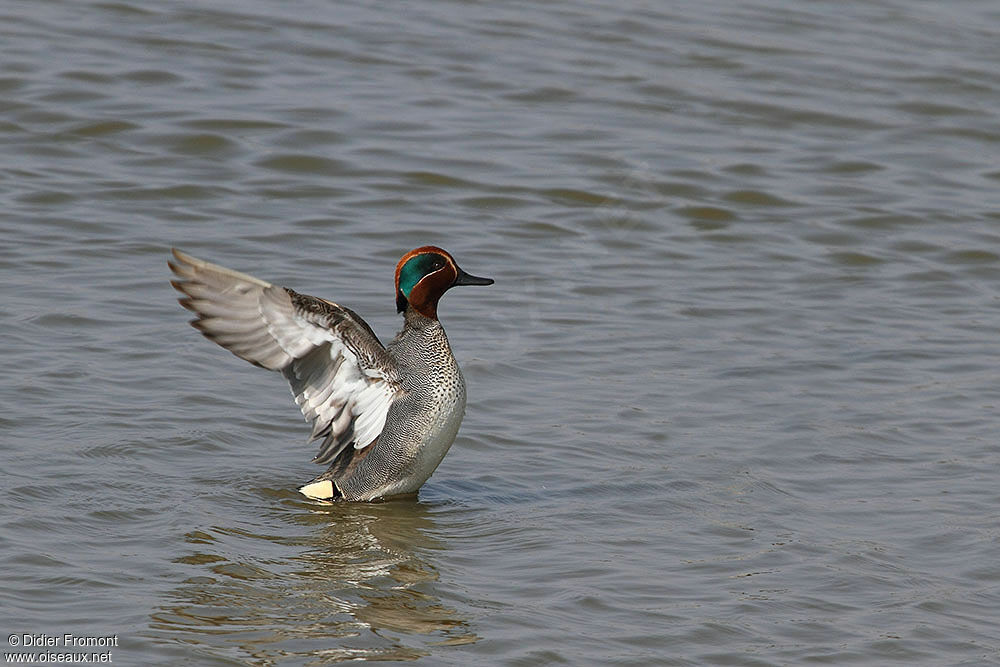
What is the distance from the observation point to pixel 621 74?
1284 cm

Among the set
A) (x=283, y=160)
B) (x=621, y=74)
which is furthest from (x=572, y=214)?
(x=621, y=74)

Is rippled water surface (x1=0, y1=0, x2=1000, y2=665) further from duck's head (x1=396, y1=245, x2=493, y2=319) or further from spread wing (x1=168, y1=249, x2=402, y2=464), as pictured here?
duck's head (x1=396, y1=245, x2=493, y2=319)

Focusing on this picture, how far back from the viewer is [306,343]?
5.81 metres

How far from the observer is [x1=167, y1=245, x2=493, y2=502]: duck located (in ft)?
18.7

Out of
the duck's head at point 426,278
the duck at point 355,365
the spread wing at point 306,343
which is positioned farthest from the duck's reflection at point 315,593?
the duck's head at point 426,278

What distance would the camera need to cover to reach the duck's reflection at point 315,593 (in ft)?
15.6

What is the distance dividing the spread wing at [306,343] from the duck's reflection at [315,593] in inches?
15.0

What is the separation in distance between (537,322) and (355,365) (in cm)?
244

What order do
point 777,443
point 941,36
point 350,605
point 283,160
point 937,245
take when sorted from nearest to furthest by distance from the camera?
point 350,605 < point 777,443 < point 937,245 < point 283,160 < point 941,36

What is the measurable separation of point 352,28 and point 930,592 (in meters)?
8.99

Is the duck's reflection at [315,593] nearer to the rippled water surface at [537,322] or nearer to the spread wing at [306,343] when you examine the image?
the rippled water surface at [537,322]

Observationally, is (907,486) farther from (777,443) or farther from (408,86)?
(408,86)

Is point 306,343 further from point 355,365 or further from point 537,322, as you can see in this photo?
point 537,322

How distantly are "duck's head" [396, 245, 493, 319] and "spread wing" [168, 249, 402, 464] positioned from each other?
0.34 meters
